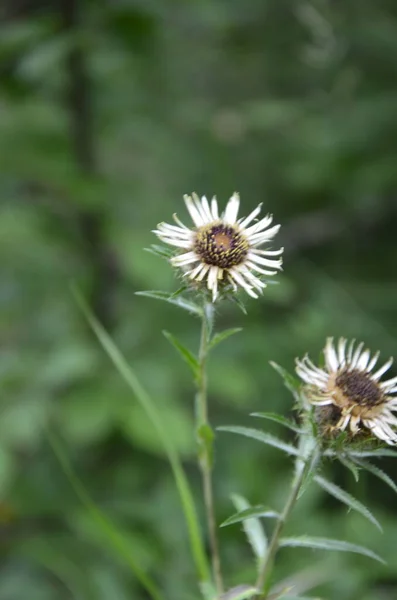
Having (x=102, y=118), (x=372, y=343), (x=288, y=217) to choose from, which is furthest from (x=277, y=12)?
(x=372, y=343)

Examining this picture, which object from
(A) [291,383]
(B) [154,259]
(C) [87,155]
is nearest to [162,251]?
(A) [291,383]

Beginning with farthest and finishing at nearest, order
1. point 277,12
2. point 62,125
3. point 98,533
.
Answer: point 277,12 → point 62,125 → point 98,533

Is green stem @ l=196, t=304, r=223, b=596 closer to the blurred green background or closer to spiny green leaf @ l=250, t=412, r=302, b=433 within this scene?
spiny green leaf @ l=250, t=412, r=302, b=433

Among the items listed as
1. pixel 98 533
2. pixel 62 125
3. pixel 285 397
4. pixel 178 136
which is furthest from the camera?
pixel 178 136

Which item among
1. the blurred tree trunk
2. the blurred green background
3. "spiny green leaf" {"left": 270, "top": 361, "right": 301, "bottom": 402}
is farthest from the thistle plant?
the blurred tree trunk

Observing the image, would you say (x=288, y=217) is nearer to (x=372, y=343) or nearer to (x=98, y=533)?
(x=372, y=343)

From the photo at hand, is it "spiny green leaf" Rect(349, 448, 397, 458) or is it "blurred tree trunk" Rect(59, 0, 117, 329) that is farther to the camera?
"blurred tree trunk" Rect(59, 0, 117, 329)

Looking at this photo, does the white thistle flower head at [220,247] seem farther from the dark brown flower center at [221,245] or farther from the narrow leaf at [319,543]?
the narrow leaf at [319,543]
